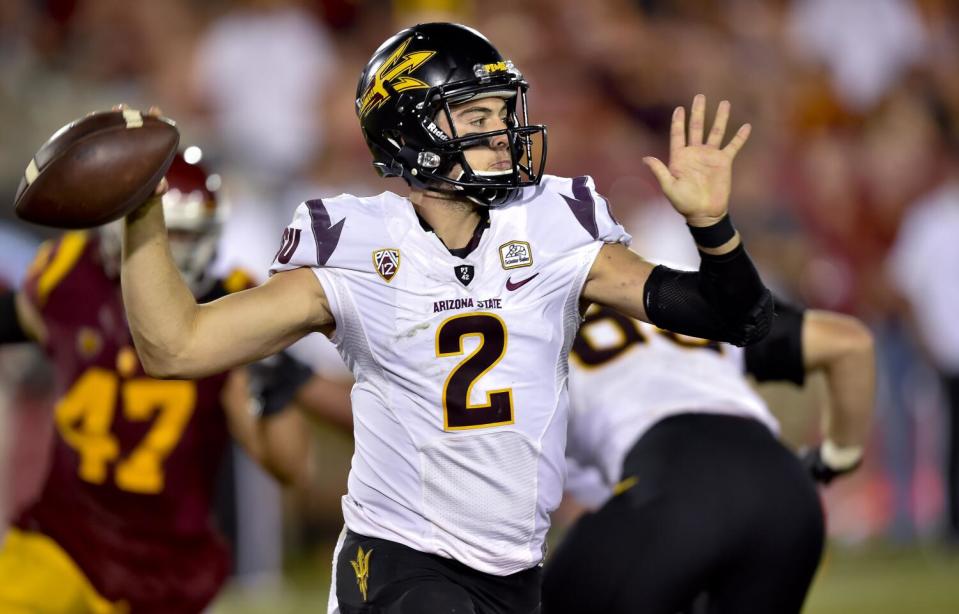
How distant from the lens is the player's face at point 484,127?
324 centimetres

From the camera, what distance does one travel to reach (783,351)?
162 inches

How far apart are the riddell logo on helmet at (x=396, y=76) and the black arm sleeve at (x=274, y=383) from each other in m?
1.19

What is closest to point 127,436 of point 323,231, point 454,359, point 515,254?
point 323,231

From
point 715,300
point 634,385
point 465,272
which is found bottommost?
point 634,385

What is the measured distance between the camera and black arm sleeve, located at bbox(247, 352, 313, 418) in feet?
14.2

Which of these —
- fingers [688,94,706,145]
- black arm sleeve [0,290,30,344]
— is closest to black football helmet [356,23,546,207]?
fingers [688,94,706,145]

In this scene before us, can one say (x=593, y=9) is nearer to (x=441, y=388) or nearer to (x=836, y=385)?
(x=836, y=385)

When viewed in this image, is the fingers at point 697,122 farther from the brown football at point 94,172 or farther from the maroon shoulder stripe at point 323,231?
the brown football at point 94,172

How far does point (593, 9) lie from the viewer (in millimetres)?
10047

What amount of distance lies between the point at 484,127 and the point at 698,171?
52 cm

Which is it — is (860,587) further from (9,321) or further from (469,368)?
(469,368)

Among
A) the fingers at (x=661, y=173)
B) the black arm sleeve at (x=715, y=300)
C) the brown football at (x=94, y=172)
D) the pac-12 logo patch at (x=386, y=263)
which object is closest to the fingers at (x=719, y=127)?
the fingers at (x=661, y=173)

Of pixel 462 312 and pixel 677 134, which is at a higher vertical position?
pixel 677 134

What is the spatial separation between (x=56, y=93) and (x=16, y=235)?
1.72 metres
